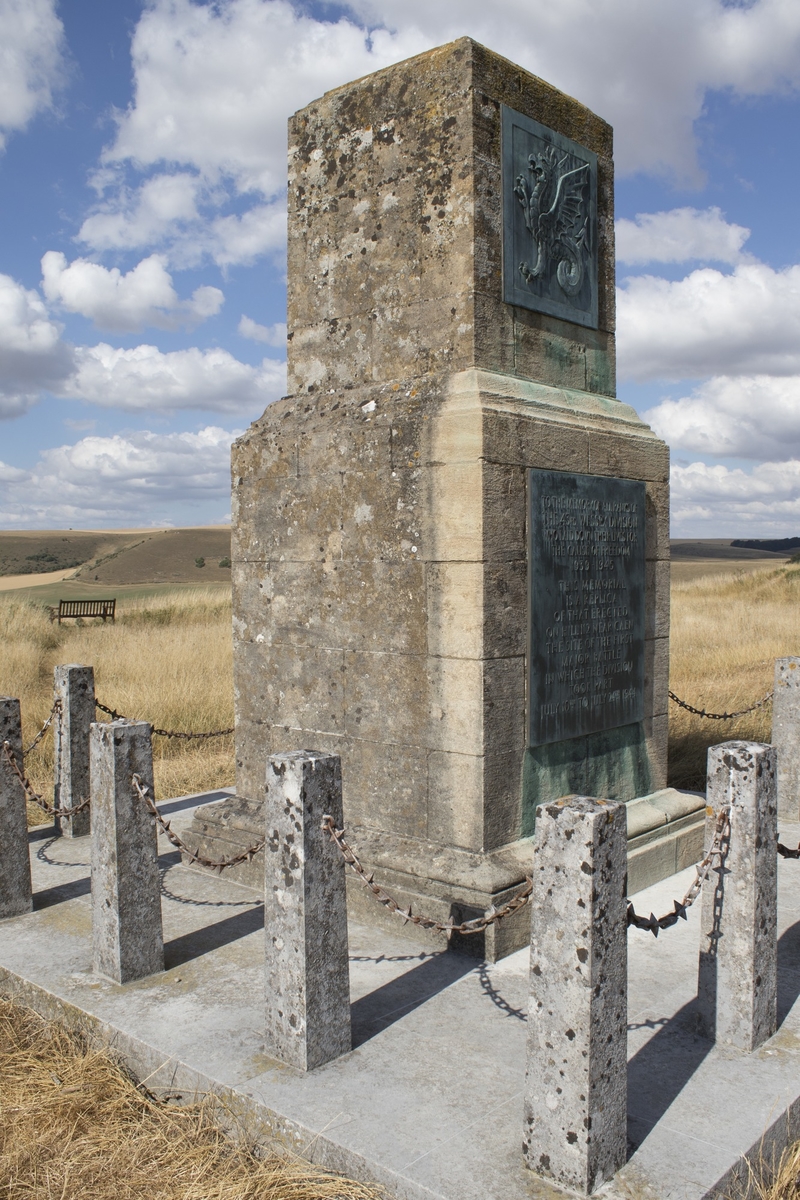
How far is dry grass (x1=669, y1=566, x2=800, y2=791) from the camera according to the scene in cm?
895

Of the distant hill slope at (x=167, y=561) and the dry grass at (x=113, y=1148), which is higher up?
the distant hill slope at (x=167, y=561)

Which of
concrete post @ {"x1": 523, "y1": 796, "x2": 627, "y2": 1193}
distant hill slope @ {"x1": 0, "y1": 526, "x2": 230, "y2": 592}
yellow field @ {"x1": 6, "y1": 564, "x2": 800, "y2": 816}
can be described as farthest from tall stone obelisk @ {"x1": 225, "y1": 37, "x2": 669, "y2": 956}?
distant hill slope @ {"x1": 0, "y1": 526, "x2": 230, "y2": 592}

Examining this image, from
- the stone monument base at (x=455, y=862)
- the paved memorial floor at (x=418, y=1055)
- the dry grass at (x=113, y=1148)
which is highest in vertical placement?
the stone monument base at (x=455, y=862)

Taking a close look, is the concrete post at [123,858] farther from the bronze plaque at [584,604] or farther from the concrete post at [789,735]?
the concrete post at [789,735]

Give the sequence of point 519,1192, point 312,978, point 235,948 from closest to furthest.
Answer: point 519,1192 < point 312,978 < point 235,948

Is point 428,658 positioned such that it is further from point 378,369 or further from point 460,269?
point 460,269

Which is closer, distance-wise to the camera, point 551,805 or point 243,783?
point 551,805

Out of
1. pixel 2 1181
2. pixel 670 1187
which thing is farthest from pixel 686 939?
pixel 2 1181

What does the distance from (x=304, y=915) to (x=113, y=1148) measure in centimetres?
95

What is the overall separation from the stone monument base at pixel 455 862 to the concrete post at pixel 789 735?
1.10 m

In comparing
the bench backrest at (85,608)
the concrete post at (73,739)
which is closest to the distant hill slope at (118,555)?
the bench backrest at (85,608)

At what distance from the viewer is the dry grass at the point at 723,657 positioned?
895 cm

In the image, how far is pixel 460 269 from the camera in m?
4.68

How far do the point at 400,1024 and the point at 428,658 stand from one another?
1.71 metres
